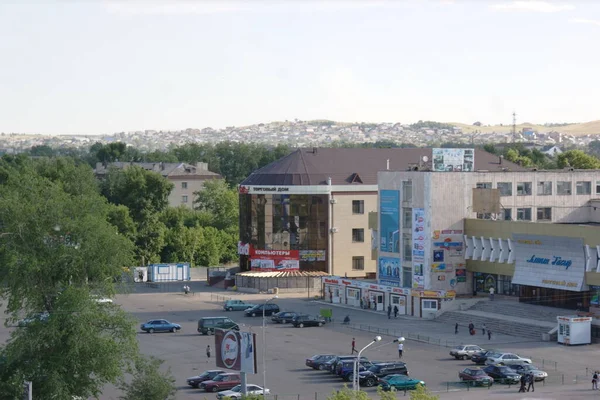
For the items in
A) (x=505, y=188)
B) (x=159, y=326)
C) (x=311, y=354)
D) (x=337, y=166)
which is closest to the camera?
(x=311, y=354)

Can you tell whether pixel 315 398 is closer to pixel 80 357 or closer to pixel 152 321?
pixel 80 357

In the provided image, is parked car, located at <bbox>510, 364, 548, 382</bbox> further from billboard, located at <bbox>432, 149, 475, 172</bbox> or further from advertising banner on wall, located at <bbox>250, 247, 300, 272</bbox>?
advertising banner on wall, located at <bbox>250, 247, 300, 272</bbox>

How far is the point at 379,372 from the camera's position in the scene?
61.7 meters

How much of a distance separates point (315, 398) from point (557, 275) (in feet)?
97.0

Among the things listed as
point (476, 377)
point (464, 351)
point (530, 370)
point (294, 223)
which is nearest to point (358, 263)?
point (294, 223)

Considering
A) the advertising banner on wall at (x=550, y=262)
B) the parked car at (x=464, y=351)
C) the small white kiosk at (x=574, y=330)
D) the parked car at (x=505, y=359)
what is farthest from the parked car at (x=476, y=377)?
the advertising banner on wall at (x=550, y=262)

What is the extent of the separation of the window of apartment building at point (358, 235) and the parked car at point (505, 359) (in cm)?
4389

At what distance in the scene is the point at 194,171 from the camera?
7323 inches

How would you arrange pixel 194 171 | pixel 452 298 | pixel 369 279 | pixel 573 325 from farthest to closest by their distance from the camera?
pixel 194 171 → pixel 369 279 → pixel 452 298 → pixel 573 325

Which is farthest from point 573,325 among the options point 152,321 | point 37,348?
point 37,348

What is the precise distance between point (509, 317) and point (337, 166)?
34.1m

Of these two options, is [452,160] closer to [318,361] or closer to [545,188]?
[545,188]

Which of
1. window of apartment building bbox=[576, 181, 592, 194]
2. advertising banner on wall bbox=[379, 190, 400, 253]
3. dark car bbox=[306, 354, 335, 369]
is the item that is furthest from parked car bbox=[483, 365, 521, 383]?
window of apartment building bbox=[576, 181, 592, 194]

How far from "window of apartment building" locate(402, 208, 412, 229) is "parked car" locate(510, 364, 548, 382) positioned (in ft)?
88.4
